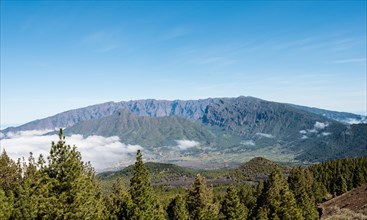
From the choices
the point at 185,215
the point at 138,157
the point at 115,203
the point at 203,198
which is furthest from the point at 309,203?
the point at 138,157

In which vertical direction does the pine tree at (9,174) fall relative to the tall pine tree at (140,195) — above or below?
above

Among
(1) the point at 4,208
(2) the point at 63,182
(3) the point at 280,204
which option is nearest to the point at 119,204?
(1) the point at 4,208

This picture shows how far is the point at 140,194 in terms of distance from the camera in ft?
179

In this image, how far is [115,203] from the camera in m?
70.4

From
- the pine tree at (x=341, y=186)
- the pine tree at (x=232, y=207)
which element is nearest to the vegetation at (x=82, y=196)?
the pine tree at (x=232, y=207)

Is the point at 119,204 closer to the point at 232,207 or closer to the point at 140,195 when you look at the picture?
the point at 140,195

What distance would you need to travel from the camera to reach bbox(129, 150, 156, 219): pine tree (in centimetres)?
5349

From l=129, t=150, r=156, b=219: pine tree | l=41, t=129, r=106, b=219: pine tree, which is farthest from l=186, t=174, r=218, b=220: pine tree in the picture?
l=41, t=129, r=106, b=219: pine tree

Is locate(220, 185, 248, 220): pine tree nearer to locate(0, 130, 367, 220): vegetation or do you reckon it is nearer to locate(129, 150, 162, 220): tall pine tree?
locate(0, 130, 367, 220): vegetation

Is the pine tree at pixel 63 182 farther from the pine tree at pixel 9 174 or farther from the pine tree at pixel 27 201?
the pine tree at pixel 9 174

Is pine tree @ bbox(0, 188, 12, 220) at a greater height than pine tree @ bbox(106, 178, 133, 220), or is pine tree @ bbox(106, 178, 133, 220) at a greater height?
pine tree @ bbox(0, 188, 12, 220)

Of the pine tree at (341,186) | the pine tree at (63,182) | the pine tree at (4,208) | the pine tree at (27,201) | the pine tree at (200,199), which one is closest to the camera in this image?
the pine tree at (63,182)

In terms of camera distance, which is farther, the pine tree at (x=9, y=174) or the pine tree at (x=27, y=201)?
Answer: the pine tree at (x=9, y=174)

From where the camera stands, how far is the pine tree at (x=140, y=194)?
5349 cm
